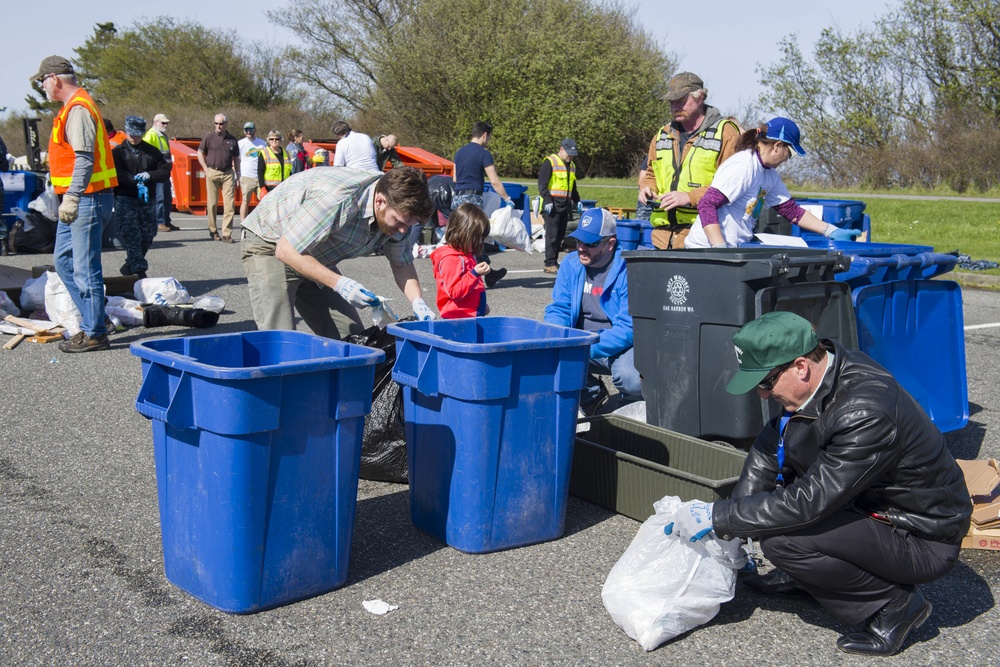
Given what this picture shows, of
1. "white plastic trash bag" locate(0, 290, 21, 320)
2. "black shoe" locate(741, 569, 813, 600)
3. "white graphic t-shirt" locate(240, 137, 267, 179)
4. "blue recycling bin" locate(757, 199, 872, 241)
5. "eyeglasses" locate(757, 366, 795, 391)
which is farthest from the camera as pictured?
"white graphic t-shirt" locate(240, 137, 267, 179)

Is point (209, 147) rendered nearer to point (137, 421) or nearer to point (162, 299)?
point (162, 299)

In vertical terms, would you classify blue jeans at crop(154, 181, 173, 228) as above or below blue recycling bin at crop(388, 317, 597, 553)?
above

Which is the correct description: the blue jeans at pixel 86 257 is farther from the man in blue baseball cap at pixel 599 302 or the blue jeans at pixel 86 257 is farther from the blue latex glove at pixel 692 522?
the blue latex glove at pixel 692 522

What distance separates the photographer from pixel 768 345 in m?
2.97

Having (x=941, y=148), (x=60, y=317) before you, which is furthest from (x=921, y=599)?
(x=941, y=148)

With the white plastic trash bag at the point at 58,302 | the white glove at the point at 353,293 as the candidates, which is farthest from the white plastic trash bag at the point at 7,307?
the white glove at the point at 353,293

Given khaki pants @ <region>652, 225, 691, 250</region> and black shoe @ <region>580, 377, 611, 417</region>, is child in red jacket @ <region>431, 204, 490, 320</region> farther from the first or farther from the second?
khaki pants @ <region>652, 225, 691, 250</region>

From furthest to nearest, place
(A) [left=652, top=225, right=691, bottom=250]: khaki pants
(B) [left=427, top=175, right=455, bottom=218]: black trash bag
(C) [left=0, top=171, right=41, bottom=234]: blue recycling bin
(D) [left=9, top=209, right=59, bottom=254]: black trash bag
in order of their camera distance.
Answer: (C) [left=0, top=171, right=41, bottom=234]: blue recycling bin < (D) [left=9, top=209, right=59, bottom=254]: black trash bag < (B) [left=427, top=175, right=455, bottom=218]: black trash bag < (A) [left=652, top=225, right=691, bottom=250]: khaki pants

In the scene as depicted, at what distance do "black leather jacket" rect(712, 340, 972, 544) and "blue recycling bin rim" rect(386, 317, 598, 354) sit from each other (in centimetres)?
88

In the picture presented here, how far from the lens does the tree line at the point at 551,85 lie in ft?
87.9

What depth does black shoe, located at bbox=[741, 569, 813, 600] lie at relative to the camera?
3.47 meters

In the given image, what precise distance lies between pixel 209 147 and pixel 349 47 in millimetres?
27314

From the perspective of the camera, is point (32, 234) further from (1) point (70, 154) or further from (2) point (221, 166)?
(1) point (70, 154)

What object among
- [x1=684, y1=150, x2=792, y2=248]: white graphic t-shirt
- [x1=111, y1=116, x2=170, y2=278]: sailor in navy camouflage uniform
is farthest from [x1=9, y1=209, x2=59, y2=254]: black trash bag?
[x1=684, y1=150, x2=792, y2=248]: white graphic t-shirt
